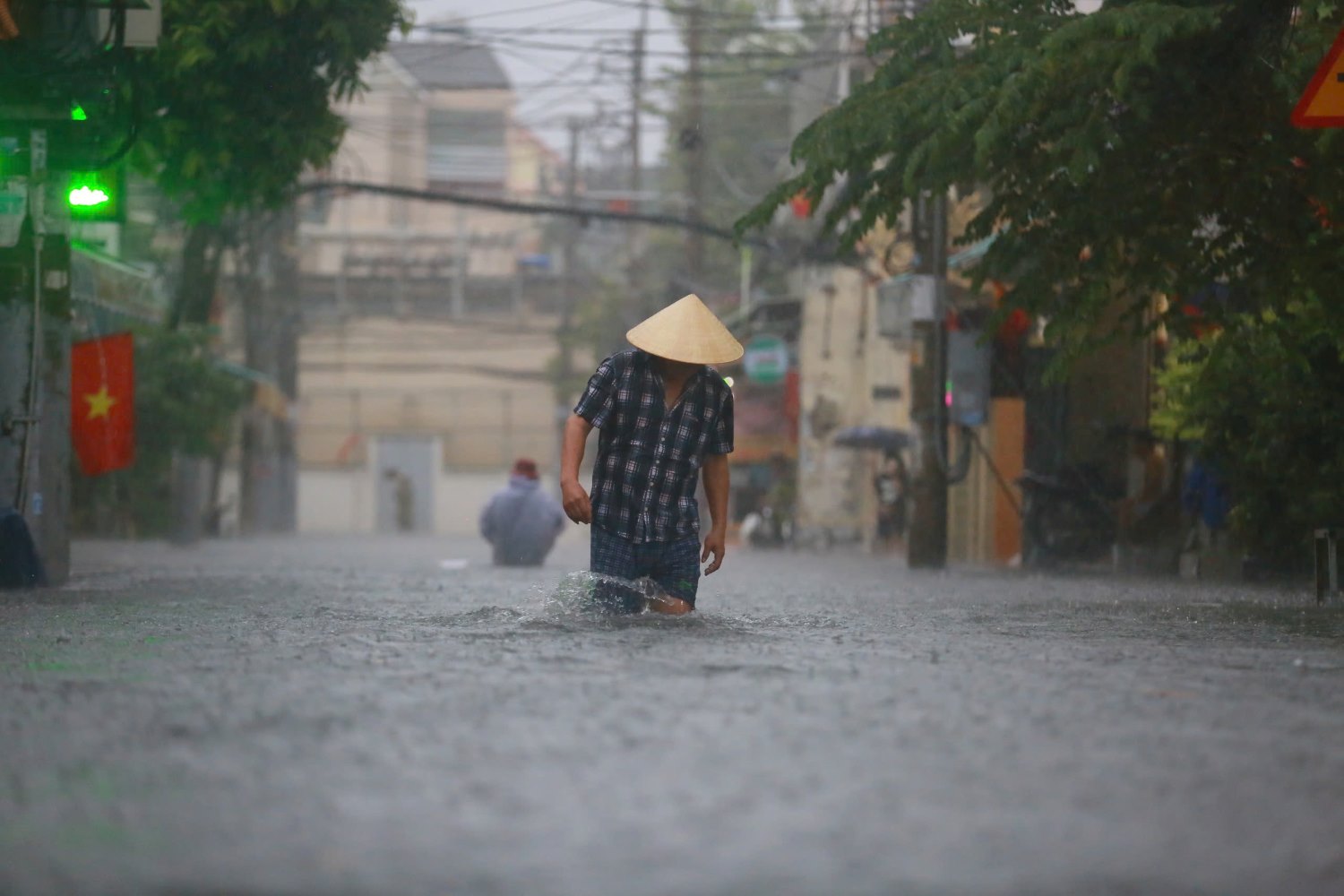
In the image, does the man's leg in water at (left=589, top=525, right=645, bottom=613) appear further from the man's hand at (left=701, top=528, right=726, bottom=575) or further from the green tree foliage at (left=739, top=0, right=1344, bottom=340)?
the green tree foliage at (left=739, top=0, right=1344, bottom=340)

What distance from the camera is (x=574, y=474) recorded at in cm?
897

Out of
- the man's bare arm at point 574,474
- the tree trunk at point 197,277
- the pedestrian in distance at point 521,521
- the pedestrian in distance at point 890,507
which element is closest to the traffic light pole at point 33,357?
the man's bare arm at point 574,474

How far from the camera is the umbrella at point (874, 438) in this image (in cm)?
3359

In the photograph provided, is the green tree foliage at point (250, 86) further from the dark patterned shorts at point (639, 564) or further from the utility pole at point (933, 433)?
the utility pole at point (933, 433)

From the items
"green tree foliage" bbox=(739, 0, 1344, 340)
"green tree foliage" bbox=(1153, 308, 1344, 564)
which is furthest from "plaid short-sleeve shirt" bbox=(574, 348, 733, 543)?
"green tree foliage" bbox=(1153, 308, 1344, 564)

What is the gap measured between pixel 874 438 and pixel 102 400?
18.2 meters

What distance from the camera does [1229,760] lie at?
16.4 feet

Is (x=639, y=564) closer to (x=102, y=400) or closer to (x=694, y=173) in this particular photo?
(x=102, y=400)

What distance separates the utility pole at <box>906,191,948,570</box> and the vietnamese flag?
878 centimetres

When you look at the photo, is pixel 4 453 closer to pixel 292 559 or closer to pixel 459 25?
pixel 292 559

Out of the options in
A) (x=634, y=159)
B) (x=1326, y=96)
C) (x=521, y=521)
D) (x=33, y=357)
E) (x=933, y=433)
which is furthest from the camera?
(x=634, y=159)

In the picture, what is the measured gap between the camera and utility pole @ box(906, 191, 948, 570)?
22.2 meters

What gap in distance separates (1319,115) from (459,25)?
20.3m

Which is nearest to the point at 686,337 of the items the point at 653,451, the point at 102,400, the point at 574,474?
the point at 653,451
